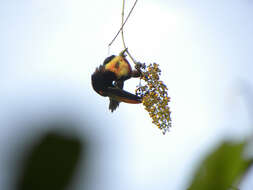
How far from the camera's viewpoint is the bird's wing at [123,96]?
1.55 metres

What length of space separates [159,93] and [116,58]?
1.03 feet

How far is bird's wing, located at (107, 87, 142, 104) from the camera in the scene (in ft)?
5.09

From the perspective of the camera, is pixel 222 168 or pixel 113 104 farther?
pixel 113 104

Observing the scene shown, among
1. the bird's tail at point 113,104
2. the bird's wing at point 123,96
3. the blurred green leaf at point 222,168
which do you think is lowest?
the bird's tail at point 113,104

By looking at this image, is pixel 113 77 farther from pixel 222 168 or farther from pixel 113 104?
pixel 222 168

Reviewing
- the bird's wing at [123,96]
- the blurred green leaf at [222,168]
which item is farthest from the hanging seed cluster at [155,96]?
the blurred green leaf at [222,168]

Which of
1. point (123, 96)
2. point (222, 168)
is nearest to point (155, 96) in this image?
point (123, 96)

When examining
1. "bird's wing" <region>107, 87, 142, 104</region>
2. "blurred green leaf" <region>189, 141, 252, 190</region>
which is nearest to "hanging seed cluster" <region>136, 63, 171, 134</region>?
"bird's wing" <region>107, 87, 142, 104</region>

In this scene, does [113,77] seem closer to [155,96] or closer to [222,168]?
[155,96]

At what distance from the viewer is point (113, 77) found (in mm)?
1656

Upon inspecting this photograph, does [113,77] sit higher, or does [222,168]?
[113,77]

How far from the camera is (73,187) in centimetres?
23

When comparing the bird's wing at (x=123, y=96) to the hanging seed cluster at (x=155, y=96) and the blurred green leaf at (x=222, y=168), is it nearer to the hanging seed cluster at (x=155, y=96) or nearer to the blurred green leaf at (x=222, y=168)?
the hanging seed cluster at (x=155, y=96)

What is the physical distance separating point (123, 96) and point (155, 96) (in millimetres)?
154
